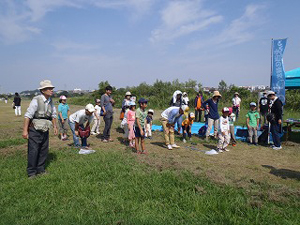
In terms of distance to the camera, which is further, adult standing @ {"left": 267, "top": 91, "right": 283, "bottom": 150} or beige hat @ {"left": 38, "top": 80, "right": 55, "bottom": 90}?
adult standing @ {"left": 267, "top": 91, "right": 283, "bottom": 150}

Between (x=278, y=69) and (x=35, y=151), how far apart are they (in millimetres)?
7952

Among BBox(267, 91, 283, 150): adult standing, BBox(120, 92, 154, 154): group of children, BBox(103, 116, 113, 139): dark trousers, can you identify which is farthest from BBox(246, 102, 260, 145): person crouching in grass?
BBox(103, 116, 113, 139): dark trousers

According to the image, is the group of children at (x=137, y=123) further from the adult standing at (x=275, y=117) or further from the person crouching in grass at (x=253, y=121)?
the adult standing at (x=275, y=117)

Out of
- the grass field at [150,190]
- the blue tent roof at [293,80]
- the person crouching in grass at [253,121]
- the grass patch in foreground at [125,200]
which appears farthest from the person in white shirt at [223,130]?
the blue tent roof at [293,80]

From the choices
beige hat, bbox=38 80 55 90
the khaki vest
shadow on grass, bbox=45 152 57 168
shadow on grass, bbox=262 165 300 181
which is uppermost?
beige hat, bbox=38 80 55 90

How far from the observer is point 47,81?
4.59m

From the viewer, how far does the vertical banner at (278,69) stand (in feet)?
25.1

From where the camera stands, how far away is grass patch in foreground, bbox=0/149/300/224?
2889 mm

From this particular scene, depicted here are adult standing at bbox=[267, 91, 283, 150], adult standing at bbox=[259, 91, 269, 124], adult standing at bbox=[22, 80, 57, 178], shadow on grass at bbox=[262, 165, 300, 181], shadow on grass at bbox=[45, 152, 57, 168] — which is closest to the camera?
adult standing at bbox=[22, 80, 57, 178]

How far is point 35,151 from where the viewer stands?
174 inches

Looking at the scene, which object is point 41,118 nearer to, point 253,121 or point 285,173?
point 285,173

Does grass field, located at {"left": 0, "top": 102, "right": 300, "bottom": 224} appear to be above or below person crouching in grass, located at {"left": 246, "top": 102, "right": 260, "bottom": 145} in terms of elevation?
below

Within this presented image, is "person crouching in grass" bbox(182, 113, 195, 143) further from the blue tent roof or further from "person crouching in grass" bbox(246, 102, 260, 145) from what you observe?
the blue tent roof

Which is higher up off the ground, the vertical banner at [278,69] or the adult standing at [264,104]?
A: the vertical banner at [278,69]
